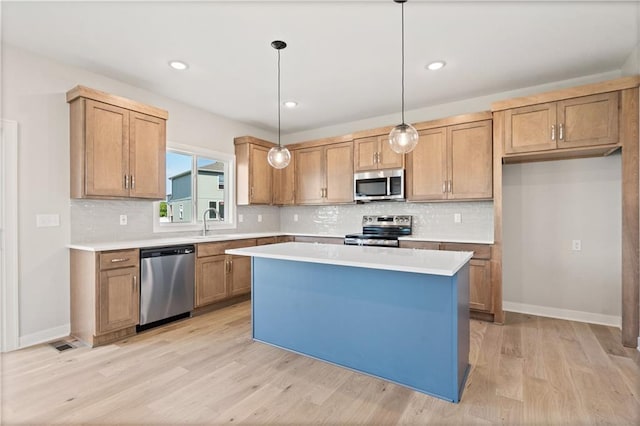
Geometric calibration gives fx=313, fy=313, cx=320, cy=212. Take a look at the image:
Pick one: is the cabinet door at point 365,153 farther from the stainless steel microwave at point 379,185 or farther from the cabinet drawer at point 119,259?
the cabinet drawer at point 119,259

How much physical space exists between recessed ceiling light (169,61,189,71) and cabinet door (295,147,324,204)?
92.8 inches

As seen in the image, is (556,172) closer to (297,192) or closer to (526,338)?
(526,338)

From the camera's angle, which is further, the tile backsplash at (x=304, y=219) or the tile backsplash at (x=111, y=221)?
the tile backsplash at (x=304, y=219)

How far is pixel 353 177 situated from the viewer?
470cm

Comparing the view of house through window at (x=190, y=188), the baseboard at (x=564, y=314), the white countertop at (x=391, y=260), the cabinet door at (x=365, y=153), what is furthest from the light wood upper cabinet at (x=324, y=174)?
the baseboard at (x=564, y=314)

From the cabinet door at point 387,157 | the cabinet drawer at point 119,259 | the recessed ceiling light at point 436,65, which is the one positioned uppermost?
the recessed ceiling light at point 436,65

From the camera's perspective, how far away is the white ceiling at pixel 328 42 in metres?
2.30

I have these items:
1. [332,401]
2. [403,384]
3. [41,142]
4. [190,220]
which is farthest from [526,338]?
[41,142]

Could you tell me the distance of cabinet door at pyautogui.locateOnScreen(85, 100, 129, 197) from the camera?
119 inches

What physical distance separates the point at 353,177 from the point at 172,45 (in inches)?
111

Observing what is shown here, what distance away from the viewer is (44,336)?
9.64 feet

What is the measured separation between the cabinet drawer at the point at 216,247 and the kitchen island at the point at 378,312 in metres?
1.23

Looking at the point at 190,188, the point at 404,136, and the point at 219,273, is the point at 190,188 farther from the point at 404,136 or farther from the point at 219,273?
the point at 404,136

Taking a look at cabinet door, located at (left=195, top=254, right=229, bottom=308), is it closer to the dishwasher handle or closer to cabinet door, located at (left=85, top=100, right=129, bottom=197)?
the dishwasher handle
